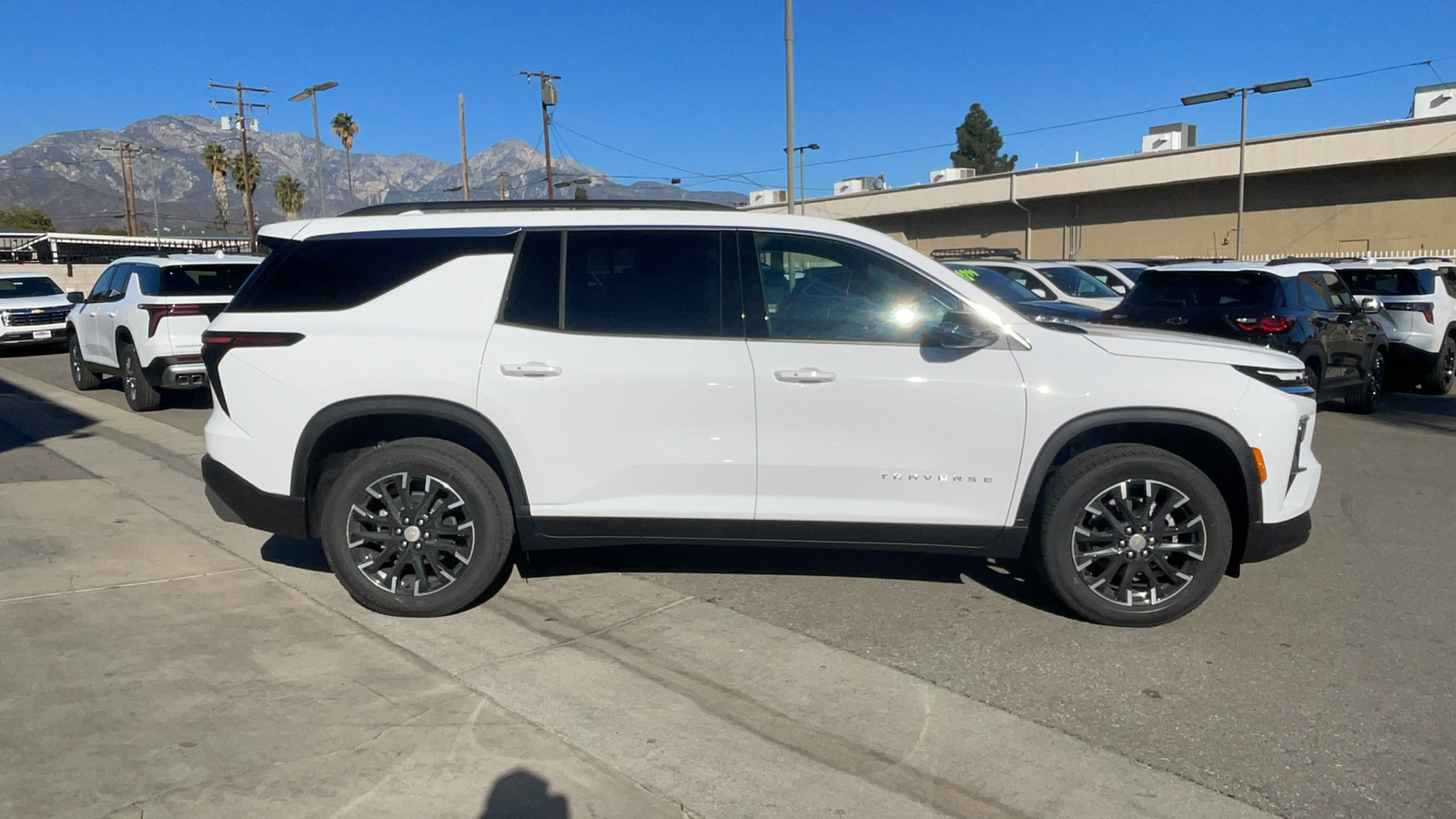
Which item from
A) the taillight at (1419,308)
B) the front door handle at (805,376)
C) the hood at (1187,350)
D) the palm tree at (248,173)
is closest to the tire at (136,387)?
the front door handle at (805,376)

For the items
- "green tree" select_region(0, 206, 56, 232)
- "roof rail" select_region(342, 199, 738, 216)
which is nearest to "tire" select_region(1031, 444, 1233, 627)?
"roof rail" select_region(342, 199, 738, 216)

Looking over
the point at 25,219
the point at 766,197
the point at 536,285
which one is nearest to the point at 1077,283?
the point at 536,285

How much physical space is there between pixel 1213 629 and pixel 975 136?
84.0 meters

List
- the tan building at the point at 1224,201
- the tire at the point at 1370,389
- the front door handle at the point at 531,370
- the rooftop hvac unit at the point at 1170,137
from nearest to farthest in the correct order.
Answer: the front door handle at the point at 531,370
the tire at the point at 1370,389
the tan building at the point at 1224,201
the rooftop hvac unit at the point at 1170,137

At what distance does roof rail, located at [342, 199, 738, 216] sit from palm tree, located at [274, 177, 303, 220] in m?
67.9

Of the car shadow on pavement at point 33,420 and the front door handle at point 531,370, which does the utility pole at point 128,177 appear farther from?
the front door handle at point 531,370

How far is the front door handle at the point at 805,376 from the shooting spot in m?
4.67

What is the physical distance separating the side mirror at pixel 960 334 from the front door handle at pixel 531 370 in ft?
5.31

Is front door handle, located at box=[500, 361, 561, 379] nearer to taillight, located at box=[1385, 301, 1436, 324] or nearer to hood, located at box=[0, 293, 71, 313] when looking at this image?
taillight, located at box=[1385, 301, 1436, 324]

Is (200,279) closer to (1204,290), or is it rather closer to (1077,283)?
(1204,290)

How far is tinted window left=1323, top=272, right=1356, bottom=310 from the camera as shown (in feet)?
36.4

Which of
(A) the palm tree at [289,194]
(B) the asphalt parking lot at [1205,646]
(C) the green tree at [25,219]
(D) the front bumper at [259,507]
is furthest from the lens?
(C) the green tree at [25,219]

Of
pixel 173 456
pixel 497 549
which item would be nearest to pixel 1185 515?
pixel 497 549

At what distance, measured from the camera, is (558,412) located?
4750mm
